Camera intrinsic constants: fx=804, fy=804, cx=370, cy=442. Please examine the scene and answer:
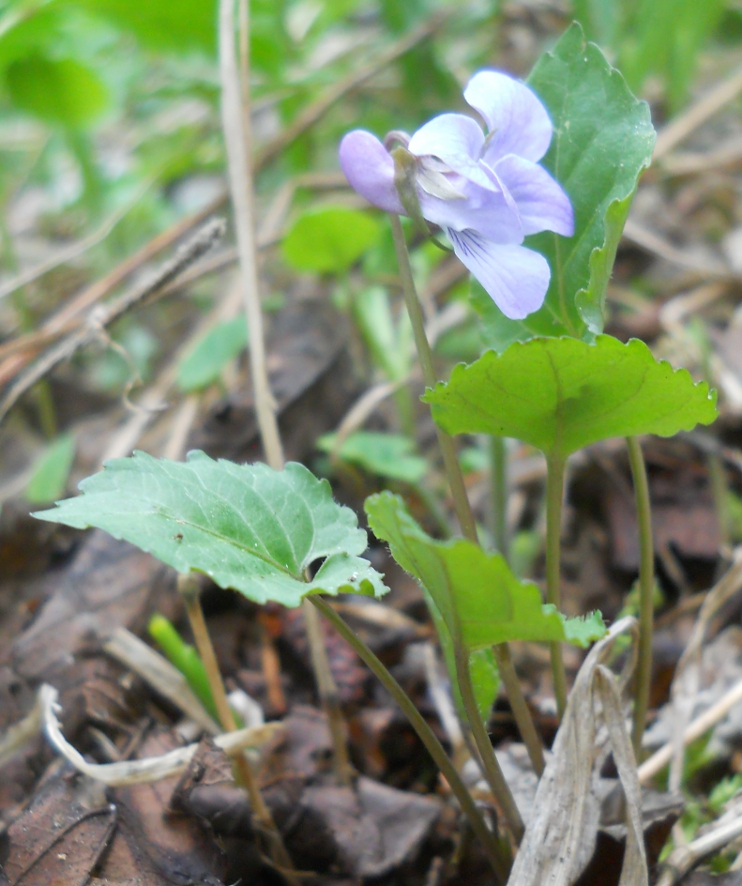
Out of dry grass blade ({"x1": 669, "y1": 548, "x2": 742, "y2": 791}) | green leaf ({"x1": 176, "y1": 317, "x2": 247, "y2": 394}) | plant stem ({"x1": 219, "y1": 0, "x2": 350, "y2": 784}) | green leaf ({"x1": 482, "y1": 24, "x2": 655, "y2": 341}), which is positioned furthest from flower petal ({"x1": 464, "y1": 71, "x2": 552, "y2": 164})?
green leaf ({"x1": 176, "y1": 317, "x2": 247, "y2": 394})

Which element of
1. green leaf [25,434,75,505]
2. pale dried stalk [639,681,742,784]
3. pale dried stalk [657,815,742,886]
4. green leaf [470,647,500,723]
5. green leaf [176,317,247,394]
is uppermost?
green leaf [176,317,247,394]

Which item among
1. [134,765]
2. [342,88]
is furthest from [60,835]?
[342,88]

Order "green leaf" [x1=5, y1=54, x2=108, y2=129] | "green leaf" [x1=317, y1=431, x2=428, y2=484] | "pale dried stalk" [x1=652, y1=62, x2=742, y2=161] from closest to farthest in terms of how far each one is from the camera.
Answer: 1. "green leaf" [x1=317, y1=431, x2=428, y2=484]
2. "green leaf" [x1=5, y1=54, x2=108, y2=129]
3. "pale dried stalk" [x1=652, y1=62, x2=742, y2=161]

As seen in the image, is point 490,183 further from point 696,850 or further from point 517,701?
point 696,850

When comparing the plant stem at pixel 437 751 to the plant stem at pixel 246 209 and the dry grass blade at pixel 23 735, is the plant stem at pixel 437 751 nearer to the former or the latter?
the plant stem at pixel 246 209

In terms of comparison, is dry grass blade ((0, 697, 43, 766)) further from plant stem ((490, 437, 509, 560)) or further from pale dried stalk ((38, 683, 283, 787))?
plant stem ((490, 437, 509, 560))

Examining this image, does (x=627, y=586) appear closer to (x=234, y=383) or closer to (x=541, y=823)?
(x=541, y=823)
